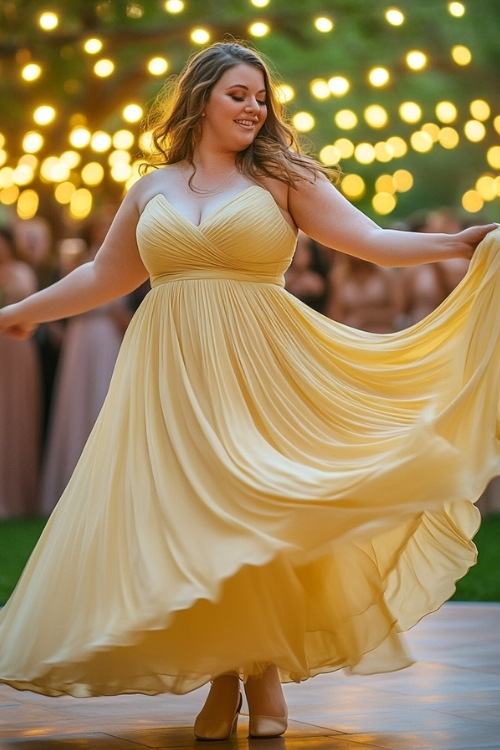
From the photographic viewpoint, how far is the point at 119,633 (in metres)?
4.45

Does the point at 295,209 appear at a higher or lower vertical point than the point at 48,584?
higher

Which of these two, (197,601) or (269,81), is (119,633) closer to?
(197,601)

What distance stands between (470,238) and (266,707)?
1.58m

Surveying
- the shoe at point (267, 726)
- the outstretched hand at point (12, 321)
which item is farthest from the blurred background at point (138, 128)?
the shoe at point (267, 726)

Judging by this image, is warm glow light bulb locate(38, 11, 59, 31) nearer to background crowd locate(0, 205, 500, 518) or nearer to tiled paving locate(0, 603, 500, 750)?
background crowd locate(0, 205, 500, 518)

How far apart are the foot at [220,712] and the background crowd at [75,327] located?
754cm

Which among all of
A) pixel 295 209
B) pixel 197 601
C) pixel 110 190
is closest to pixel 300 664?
pixel 197 601

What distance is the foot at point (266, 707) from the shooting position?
474cm

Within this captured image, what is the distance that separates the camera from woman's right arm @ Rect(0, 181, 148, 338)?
530 cm

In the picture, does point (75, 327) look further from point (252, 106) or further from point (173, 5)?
point (252, 106)

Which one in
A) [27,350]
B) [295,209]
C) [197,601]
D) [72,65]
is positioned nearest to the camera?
[197,601]

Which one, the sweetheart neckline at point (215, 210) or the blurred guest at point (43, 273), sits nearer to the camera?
the sweetheart neckline at point (215, 210)

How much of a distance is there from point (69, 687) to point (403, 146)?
12.2m

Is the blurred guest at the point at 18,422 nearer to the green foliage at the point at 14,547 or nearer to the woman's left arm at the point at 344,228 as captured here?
the green foliage at the point at 14,547
